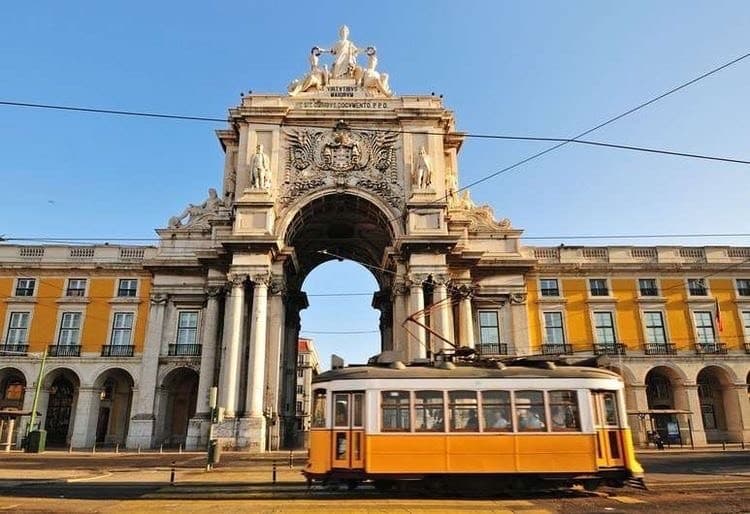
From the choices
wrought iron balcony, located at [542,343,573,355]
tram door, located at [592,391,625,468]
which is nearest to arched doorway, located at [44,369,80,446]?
wrought iron balcony, located at [542,343,573,355]

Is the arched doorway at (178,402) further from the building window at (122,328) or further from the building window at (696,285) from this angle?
the building window at (696,285)

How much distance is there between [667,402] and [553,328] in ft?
34.2

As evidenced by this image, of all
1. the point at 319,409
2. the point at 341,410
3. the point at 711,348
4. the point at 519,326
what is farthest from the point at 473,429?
the point at 711,348

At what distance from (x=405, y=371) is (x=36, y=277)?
36.0m

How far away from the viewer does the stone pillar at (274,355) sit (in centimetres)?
3281

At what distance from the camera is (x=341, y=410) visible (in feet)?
49.3

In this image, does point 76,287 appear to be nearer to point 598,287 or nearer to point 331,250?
point 331,250

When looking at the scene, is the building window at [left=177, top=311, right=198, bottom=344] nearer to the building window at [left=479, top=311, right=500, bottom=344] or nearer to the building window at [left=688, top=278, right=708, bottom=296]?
the building window at [left=479, top=311, right=500, bottom=344]

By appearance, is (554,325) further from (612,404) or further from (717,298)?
(612,404)

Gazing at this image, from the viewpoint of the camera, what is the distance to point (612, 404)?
15188mm

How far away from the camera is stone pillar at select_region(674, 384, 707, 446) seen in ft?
123

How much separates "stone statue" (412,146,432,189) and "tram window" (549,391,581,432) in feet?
73.1

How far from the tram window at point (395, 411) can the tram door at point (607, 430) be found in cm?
505

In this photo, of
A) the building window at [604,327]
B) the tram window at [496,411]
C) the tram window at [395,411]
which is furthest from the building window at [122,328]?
the building window at [604,327]
